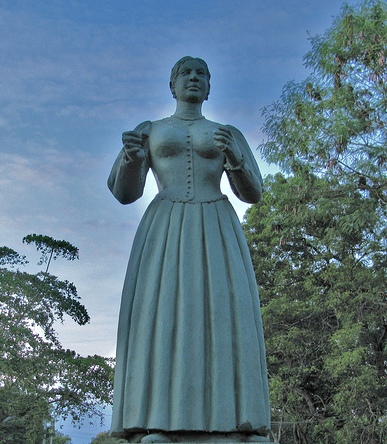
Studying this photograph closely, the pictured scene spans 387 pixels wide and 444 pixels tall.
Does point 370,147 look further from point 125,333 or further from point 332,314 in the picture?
point 125,333

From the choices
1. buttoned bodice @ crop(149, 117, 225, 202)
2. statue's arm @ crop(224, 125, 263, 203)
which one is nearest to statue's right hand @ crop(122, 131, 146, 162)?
buttoned bodice @ crop(149, 117, 225, 202)

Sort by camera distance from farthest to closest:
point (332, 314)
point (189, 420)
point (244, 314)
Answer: point (332, 314) → point (244, 314) → point (189, 420)

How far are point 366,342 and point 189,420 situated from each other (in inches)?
650

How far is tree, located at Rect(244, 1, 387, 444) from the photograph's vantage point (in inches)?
648

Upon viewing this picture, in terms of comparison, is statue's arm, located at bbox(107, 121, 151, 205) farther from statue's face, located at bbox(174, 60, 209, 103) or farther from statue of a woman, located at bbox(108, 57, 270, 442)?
statue's face, located at bbox(174, 60, 209, 103)

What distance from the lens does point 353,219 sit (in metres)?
16.1

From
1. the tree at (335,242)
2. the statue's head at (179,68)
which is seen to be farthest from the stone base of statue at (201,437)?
the tree at (335,242)

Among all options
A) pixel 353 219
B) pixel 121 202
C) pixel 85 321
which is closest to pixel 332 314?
pixel 353 219

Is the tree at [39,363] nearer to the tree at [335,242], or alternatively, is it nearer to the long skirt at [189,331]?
the tree at [335,242]

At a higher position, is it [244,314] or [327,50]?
[327,50]

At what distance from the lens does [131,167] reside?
4.91 m

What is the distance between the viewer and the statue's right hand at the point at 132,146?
4.75 meters

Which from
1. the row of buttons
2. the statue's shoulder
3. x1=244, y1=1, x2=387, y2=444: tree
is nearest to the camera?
the row of buttons

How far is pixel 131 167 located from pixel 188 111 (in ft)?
2.94
